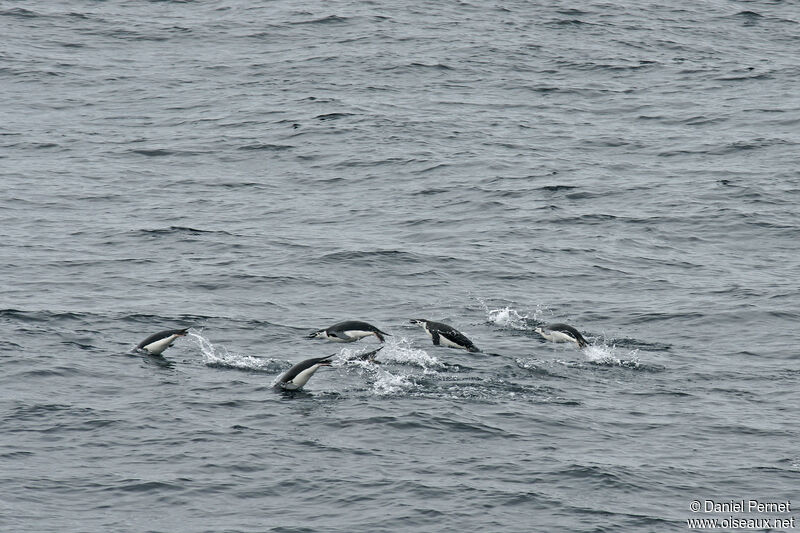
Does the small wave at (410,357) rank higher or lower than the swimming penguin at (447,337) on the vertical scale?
lower

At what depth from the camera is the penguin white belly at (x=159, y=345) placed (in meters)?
21.0


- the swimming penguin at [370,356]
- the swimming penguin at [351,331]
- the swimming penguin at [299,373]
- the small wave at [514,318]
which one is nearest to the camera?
the swimming penguin at [299,373]

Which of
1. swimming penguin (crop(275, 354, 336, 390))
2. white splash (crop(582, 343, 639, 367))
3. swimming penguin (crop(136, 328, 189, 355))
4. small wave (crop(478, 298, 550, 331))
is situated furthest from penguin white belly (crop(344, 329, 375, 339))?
white splash (crop(582, 343, 639, 367))

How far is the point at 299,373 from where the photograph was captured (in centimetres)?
1962

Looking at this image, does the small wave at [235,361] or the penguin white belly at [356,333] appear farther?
the penguin white belly at [356,333]

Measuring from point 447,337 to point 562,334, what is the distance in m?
2.05

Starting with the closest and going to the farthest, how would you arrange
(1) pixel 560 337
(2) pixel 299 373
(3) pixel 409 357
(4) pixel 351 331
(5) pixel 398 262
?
1. (2) pixel 299 373
2. (3) pixel 409 357
3. (4) pixel 351 331
4. (1) pixel 560 337
5. (5) pixel 398 262

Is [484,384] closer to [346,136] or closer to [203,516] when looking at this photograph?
[203,516]

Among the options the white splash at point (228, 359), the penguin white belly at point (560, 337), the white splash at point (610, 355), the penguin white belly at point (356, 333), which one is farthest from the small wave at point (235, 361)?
the white splash at point (610, 355)

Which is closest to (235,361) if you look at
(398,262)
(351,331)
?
(351,331)

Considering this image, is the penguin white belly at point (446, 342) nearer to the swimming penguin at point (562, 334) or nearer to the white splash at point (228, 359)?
the swimming penguin at point (562, 334)

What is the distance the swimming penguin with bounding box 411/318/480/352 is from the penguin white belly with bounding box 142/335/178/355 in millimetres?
4496

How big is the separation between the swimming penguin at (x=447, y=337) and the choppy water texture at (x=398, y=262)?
30cm

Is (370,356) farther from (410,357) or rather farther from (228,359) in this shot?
(228,359)
